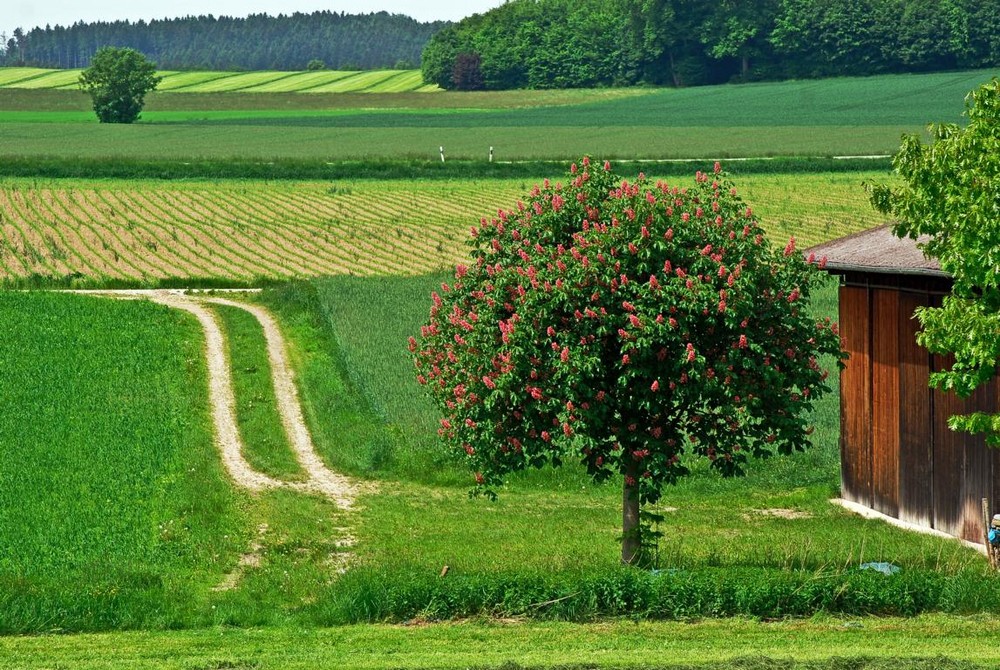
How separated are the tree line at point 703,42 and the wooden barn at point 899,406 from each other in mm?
138902

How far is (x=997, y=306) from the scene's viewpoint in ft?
60.0

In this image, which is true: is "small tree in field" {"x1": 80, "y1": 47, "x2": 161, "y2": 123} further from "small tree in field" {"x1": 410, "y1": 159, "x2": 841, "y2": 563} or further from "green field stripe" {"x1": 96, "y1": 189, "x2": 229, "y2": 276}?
"small tree in field" {"x1": 410, "y1": 159, "x2": 841, "y2": 563}

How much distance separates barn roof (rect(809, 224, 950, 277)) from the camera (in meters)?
23.0

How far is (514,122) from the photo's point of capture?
13562 centimetres

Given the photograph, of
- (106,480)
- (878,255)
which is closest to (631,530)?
(878,255)

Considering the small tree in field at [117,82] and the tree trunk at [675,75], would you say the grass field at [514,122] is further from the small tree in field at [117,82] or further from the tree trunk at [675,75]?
the tree trunk at [675,75]

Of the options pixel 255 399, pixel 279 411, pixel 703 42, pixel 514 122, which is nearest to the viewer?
pixel 279 411

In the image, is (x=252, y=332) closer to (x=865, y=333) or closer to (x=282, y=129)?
(x=865, y=333)

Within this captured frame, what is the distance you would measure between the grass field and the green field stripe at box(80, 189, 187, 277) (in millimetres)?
20033

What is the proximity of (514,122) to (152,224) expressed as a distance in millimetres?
69304

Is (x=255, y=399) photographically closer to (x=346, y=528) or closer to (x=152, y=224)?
(x=346, y=528)

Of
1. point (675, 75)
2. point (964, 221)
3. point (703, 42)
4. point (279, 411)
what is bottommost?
point (279, 411)

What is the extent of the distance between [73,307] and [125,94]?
332 feet

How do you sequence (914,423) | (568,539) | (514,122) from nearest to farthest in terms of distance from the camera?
(568,539) < (914,423) < (514,122)
